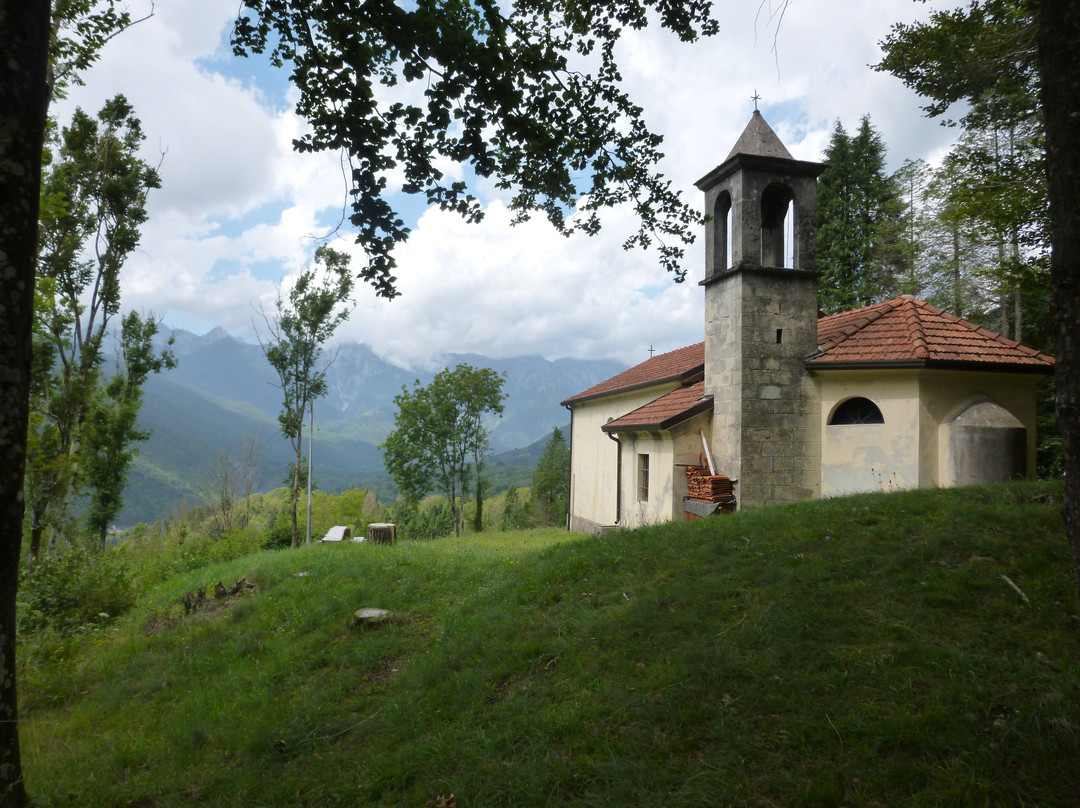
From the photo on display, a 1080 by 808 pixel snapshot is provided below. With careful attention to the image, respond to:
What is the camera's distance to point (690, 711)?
387cm

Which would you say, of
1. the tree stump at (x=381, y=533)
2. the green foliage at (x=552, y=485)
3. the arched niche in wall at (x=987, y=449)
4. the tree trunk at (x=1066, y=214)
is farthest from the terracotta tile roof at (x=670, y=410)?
the green foliage at (x=552, y=485)

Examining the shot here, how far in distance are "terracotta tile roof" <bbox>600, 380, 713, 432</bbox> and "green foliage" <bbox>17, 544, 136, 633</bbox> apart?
10.9 meters

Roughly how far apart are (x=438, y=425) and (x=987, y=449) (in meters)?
28.2

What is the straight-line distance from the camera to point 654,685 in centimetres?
424

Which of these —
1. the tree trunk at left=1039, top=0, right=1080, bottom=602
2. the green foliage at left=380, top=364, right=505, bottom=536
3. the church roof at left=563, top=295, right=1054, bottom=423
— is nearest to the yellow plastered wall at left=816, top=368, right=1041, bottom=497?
the church roof at left=563, top=295, right=1054, bottom=423

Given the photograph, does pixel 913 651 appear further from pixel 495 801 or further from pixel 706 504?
pixel 706 504

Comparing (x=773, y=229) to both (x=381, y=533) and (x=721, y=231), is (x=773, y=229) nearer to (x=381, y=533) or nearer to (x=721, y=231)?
(x=721, y=231)

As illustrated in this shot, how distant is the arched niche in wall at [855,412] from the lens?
1103 centimetres

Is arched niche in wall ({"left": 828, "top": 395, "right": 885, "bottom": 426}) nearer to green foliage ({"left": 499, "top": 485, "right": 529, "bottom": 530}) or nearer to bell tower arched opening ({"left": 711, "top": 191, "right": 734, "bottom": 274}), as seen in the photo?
bell tower arched opening ({"left": 711, "top": 191, "right": 734, "bottom": 274})

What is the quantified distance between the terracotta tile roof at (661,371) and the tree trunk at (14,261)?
1368cm

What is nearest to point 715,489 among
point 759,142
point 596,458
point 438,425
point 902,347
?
point 902,347

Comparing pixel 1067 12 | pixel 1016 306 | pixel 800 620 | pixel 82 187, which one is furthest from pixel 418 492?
pixel 1067 12

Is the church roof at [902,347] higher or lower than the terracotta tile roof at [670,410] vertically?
higher

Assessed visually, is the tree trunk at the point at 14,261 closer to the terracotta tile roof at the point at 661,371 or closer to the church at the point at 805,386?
the church at the point at 805,386
